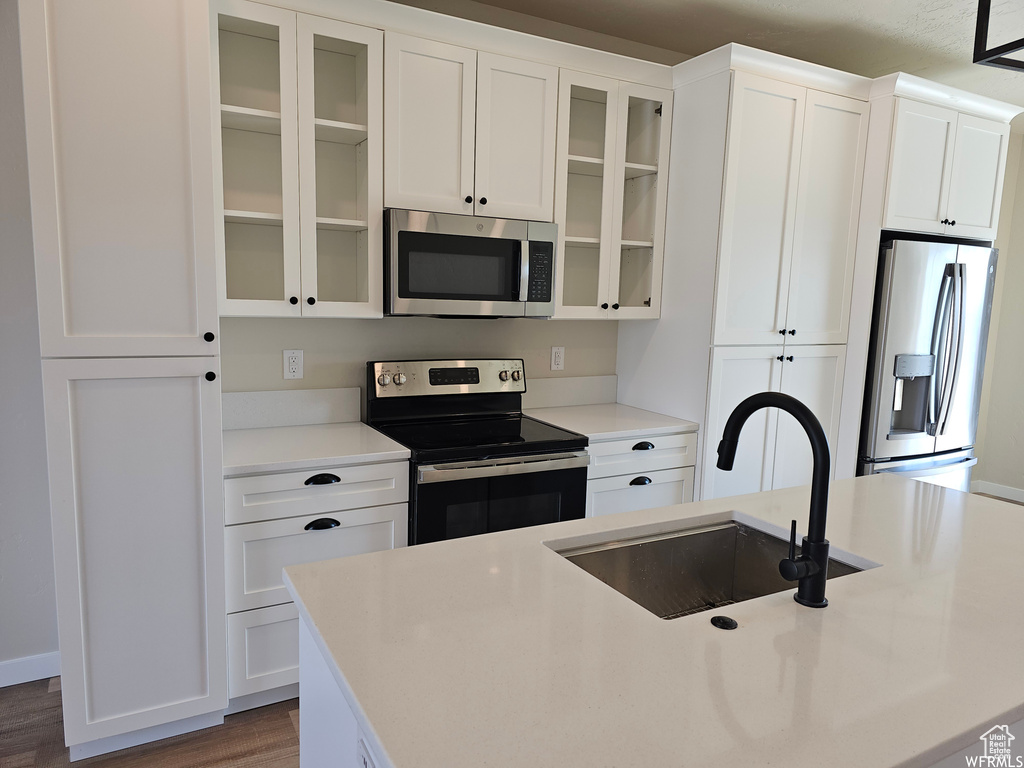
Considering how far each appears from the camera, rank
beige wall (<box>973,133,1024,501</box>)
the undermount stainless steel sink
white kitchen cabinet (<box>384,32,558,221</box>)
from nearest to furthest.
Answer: the undermount stainless steel sink
white kitchen cabinet (<box>384,32,558,221</box>)
beige wall (<box>973,133,1024,501</box>)

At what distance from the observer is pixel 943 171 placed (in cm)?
335

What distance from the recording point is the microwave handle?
278 centimetres

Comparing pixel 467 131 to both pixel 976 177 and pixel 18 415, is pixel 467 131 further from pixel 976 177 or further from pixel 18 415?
pixel 976 177

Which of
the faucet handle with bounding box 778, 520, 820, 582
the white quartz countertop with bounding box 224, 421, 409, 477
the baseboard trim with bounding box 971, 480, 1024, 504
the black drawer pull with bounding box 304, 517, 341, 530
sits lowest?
the baseboard trim with bounding box 971, 480, 1024, 504

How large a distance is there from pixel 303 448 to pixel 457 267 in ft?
2.98

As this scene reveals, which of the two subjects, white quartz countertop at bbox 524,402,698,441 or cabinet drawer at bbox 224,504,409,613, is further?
white quartz countertop at bbox 524,402,698,441

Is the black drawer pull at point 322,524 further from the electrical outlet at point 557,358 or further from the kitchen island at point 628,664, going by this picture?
the electrical outlet at point 557,358

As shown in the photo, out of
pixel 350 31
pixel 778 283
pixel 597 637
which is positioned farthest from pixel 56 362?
pixel 778 283

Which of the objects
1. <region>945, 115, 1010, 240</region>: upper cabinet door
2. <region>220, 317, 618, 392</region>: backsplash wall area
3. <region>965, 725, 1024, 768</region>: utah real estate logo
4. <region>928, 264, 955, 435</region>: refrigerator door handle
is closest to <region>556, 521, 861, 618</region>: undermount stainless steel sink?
<region>965, 725, 1024, 768</region>: utah real estate logo

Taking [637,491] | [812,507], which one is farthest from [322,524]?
[812,507]

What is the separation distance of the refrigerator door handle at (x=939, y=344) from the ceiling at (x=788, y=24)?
1114 millimetres

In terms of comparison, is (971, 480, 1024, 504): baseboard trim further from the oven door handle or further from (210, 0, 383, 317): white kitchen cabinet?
(210, 0, 383, 317): white kitchen cabinet

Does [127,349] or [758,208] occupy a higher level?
[758,208]

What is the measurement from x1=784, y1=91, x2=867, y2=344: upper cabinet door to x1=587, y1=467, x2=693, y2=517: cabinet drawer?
2.77 ft
